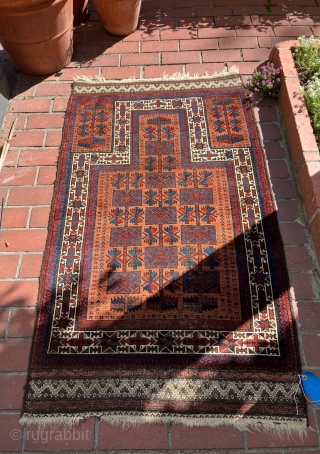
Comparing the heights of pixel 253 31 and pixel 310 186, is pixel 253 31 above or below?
above

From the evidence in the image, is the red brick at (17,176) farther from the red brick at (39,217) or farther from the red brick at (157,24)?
the red brick at (157,24)

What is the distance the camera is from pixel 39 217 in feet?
8.47

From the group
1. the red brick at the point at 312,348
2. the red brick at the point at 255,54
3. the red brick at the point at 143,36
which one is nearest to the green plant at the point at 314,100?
the red brick at the point at 255,54

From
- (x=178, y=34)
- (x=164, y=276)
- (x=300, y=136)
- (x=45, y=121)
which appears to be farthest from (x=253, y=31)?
(x=164, y=276)

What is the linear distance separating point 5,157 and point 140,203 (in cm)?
109

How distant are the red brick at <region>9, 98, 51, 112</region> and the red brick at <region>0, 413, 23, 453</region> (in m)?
2.22

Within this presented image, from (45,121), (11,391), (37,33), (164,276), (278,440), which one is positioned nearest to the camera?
(278,440)

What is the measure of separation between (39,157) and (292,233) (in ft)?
6.16

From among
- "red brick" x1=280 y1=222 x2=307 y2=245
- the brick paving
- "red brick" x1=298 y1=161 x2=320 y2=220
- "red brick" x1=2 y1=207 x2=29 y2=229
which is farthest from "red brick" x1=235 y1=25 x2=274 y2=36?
"red brick" x1=2 y1=207 x2=29 y2=229

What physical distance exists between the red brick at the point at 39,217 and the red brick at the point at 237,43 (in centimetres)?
217

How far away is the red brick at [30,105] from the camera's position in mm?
3082

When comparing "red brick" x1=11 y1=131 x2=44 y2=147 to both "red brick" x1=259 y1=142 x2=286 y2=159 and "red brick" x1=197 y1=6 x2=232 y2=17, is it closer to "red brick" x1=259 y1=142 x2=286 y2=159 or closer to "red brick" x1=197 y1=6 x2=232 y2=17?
"red brick" x1=259 y1=142 x2=286 y2=159

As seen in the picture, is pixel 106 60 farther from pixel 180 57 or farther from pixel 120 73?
pixel 180 57

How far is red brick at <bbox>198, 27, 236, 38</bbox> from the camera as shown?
352 cm
